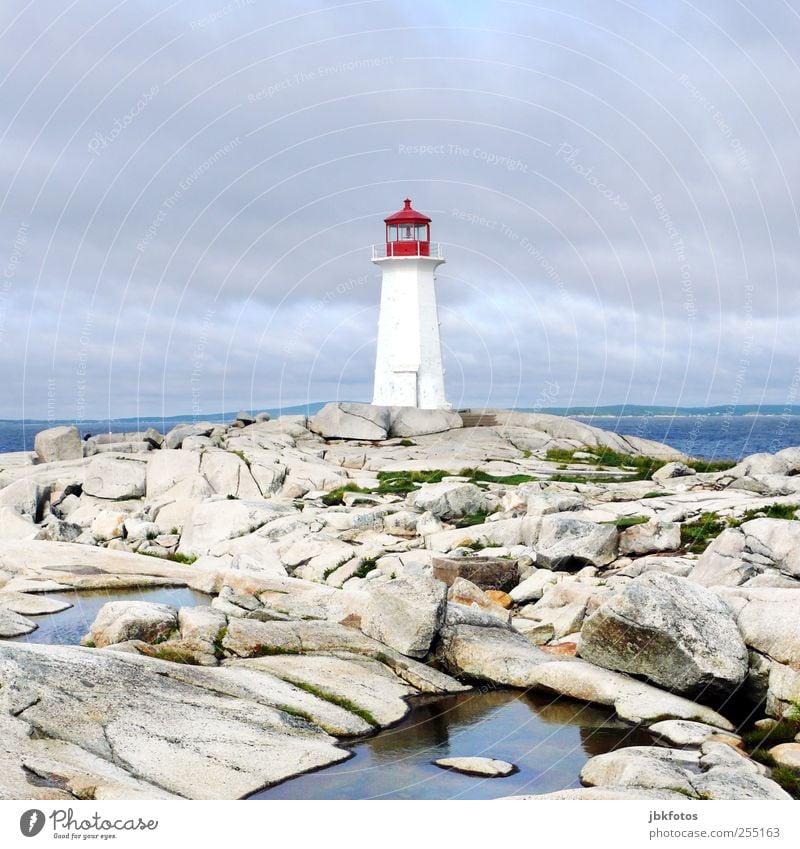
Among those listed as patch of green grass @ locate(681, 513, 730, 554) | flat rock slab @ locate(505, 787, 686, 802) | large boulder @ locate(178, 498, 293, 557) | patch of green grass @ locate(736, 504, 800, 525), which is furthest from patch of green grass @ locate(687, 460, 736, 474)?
flat rock slab @ locate(505, 787, 686, 802)

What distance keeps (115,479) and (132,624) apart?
25121mm

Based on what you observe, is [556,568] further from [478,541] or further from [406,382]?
[406,382]

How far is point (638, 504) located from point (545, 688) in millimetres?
17075

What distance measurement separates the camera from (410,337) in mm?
59938

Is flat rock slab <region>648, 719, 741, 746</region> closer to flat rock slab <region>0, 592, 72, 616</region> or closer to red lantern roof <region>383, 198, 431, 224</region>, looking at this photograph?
flat rock slab <region>0, 592, 72, 616</region>

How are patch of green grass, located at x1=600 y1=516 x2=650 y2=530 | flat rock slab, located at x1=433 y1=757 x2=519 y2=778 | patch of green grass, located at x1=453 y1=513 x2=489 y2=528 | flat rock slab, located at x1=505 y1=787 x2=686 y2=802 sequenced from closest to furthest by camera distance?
flat rock slab, located at x1=505 y1=787 x2=686 y2=802 → flat rock slab, located at x1=433 y1=757 x2=519 y2=778 → patch of green grass, located at x1=600 y1=516 x2=650 y2=530 → patch of green grass, located at x1=453 y1=513 x2=489 y2=528

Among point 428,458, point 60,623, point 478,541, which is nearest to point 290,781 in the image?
point 60,623

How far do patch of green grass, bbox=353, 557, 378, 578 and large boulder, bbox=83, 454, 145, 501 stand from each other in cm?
A: 1708

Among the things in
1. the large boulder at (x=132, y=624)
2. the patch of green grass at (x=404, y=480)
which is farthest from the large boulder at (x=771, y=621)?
the patch of green grass at (x=404, y=480)

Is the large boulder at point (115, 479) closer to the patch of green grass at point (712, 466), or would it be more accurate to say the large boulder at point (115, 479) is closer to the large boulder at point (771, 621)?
the patch of green grass at point (712, 466)

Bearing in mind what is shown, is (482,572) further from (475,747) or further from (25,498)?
(25,498)
